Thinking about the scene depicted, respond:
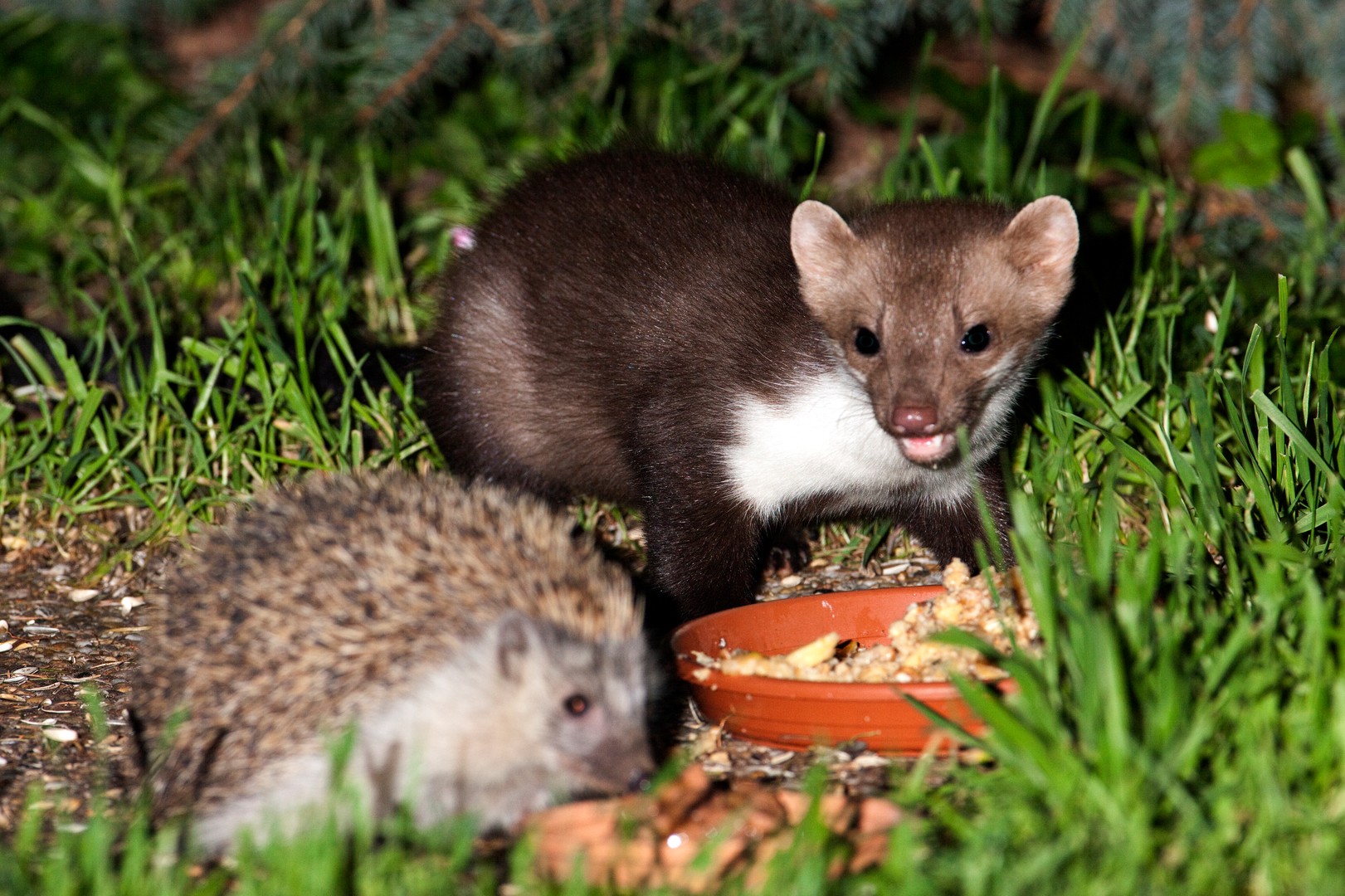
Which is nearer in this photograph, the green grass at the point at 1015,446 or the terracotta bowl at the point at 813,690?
the green grass at the point at 1015,446

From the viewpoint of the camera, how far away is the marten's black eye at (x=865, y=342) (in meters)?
4.98

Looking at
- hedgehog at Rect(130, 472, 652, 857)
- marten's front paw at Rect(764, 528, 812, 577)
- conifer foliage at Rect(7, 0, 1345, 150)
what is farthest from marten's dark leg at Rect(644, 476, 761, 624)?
conifer foliage at Rect(7, 0, 1345, 150)

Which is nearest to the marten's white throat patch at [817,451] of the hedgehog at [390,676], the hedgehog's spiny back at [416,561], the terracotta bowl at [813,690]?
the terracotta bowl at [813,690]

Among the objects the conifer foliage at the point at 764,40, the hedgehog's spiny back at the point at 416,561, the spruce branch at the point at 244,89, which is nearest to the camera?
the hedgehog's spiny back at the point at 416,561

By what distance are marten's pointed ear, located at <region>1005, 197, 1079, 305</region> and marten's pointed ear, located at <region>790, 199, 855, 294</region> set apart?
1.79 ft

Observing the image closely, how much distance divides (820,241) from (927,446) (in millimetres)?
828

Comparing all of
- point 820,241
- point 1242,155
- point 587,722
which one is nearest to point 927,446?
point 820,241

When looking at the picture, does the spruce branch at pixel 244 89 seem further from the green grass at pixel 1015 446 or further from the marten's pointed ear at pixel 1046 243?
the marten's pointed ear at pixel 1046 243

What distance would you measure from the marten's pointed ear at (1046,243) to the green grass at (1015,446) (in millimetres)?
576

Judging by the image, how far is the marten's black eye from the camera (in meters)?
4.98

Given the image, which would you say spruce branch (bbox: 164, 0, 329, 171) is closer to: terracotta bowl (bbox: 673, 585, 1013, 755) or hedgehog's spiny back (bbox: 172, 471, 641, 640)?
hedgehog's spiny back (bbox: 172, 471, 641, 640)

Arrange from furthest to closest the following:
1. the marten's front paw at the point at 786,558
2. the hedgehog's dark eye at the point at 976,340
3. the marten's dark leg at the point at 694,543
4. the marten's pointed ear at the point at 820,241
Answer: the marten's front paw at the point at 786,558 < the marten's dark leg at the point at 694,543 < the marten's pointed ear at the point at 820,241 < the hedgehog's dark eye at the point at 976,340

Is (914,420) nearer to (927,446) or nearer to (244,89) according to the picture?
(927,446)

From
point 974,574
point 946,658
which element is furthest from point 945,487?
point 946,658
